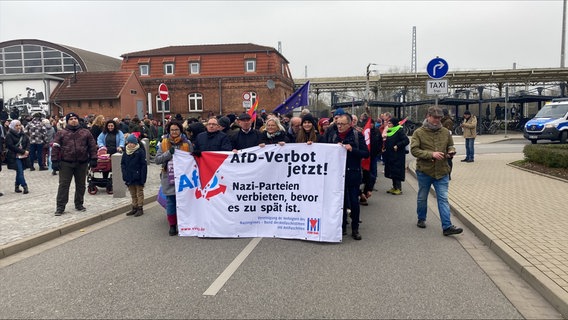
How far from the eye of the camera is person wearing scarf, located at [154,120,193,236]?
7137 millimetres

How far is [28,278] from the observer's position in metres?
5.21

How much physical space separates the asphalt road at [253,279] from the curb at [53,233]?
236 mm

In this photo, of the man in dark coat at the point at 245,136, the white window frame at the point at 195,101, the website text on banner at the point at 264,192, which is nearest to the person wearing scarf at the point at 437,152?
the website text on banner at the point at 264,192

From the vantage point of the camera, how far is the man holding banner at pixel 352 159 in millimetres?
6562

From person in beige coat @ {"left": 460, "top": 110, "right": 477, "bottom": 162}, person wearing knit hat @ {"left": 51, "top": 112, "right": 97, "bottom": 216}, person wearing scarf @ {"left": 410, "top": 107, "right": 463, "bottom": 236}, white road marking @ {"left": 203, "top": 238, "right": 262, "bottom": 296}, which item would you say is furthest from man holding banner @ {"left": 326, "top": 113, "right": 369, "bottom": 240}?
→ person in beige coat @ {"left": 460, "top": 110, "right": 477, "bottom": 162}

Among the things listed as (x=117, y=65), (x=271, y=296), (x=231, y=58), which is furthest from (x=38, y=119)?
(x=117, y=65)

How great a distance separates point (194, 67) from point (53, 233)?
132 feet

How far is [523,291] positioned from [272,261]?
2842 millimetres

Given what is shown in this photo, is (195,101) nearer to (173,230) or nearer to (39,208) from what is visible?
(39,208)

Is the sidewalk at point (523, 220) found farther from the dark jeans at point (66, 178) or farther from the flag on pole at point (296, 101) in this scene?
the dark jeans at point (66, 178)

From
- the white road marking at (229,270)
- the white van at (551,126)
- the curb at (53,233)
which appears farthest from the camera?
the white van at (551,126)

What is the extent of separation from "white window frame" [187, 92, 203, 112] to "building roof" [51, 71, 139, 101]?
644cm

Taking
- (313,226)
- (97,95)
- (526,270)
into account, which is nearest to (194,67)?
(97,95)

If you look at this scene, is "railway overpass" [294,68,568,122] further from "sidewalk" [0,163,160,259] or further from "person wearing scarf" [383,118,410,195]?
"sidewalk" [0,163,160,259]
